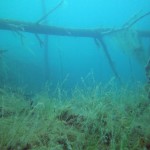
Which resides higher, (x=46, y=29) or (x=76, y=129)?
(x=46, y=29)

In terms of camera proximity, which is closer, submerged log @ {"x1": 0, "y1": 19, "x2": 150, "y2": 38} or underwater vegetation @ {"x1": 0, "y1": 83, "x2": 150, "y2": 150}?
underwater vegetation @ {"x1": 0, "y1": 83, "x2": 150, "y2": 150}

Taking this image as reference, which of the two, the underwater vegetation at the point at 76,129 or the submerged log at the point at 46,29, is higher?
the submerged log at the point at 46,29

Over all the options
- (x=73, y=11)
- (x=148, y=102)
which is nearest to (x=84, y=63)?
(x=73, y=11)

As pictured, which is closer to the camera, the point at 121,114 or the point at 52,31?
the point at 121,114

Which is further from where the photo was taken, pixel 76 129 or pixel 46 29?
pixel 46 29

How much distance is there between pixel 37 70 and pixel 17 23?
30.8 ft

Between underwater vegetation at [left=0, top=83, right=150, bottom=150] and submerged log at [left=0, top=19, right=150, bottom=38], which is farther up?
submerged log at [left=0, top=19, right=150, bottom=38]


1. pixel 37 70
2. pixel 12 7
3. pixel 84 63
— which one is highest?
pixel 12 7

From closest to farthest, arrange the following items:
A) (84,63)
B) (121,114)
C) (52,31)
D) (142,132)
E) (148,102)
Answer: (142,132) → (121,114) → (148,102) → (52,31) → (84,63)

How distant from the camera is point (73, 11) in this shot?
86500 millimetres

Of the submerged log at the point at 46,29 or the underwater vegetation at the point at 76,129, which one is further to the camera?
the submerged log at the point at 46,29

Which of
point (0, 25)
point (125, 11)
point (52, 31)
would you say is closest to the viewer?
point (0, 25)

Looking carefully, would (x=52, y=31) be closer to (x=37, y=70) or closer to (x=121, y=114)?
(x=121, y=114)

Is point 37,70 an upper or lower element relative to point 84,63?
lower
